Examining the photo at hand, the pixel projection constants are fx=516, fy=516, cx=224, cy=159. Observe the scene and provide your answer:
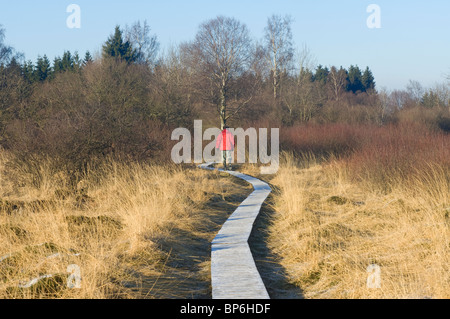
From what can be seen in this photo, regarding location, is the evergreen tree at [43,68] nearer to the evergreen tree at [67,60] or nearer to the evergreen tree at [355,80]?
the evergreen tree at [67,60]

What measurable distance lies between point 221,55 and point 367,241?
14.0 metres

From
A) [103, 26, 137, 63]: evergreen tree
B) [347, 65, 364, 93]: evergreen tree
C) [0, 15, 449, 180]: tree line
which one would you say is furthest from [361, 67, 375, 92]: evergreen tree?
[103, 26, 137, 63]: evergreen tree

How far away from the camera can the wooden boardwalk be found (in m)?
5.29

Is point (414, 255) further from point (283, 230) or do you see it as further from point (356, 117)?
point (356, 117)

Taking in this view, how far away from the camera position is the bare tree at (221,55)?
67.2ft

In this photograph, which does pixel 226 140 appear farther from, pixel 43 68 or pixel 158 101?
pixel 43 68

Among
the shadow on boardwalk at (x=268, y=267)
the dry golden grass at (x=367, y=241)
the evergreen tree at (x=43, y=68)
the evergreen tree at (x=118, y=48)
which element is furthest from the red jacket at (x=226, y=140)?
the evergreen tree at (x=43, y=68)

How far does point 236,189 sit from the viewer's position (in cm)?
1498

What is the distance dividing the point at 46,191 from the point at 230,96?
1086 cm

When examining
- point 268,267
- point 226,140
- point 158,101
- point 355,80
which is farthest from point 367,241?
point 355,80

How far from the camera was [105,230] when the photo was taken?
8.23 m

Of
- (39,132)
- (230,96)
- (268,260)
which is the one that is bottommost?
(268,260)
